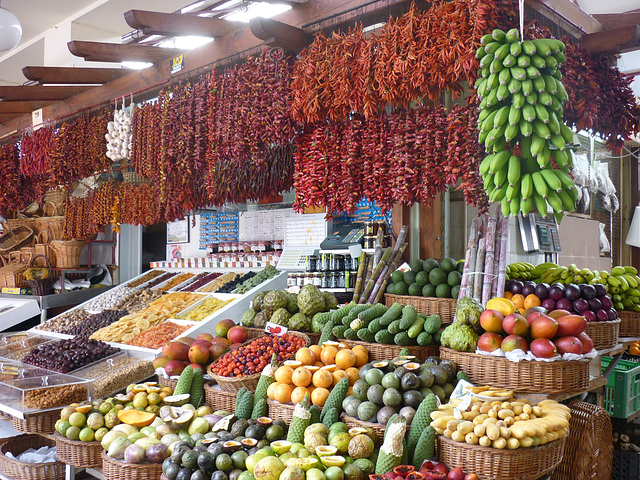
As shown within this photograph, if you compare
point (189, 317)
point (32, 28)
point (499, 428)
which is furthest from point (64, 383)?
point (32, 28)

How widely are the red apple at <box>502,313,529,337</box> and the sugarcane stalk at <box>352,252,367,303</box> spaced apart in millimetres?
1556

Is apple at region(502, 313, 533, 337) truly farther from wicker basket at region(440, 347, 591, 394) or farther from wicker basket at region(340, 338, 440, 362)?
wicker basket at region(340, 338, 440, 362)

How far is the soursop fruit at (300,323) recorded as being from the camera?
152 inches

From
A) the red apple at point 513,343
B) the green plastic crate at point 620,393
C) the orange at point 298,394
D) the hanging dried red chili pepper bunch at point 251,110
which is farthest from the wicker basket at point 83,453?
the green plastic crate at point 620,393

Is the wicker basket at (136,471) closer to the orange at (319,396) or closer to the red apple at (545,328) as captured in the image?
the orange at (319,396)

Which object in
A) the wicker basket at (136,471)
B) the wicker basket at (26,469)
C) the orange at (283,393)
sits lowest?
the wicker basket at (26,469)

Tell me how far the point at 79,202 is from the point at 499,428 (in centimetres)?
636

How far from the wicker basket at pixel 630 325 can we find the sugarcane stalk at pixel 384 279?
1.76 metres

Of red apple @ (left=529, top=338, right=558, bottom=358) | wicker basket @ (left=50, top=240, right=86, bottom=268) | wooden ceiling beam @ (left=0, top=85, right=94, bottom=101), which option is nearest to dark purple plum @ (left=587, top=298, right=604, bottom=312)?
red apple @ (left=529, top=338, right=558, bottom=358)

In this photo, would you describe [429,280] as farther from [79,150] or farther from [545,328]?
[79,150]

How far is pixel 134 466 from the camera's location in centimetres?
277

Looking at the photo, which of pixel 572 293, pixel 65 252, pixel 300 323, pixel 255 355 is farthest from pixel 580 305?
pixel 65 252

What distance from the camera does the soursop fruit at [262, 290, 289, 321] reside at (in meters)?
4.12

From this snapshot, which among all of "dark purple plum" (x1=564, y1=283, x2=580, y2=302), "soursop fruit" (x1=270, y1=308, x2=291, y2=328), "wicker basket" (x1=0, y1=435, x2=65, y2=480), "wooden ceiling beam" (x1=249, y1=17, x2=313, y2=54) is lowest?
"wicker basket" (x1=0, y1=435, x2=65, y2=480)
